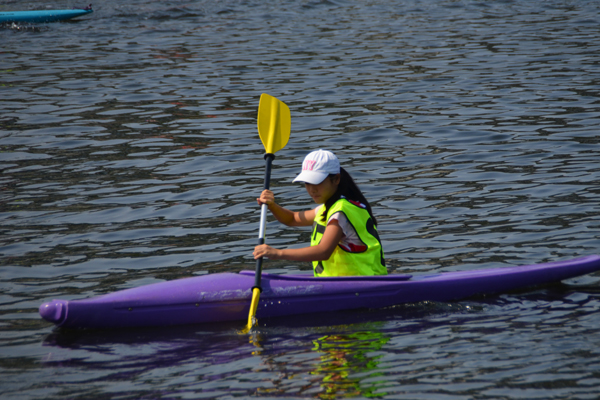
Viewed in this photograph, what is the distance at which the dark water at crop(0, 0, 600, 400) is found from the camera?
3.93m

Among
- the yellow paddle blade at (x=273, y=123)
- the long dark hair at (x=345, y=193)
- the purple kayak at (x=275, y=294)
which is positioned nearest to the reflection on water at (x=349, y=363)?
the purple kayak at (x=275, y=294)

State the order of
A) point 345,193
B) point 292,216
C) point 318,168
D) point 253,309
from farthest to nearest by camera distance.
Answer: point 292,216
point 345,193
point 318,168
point 253,309

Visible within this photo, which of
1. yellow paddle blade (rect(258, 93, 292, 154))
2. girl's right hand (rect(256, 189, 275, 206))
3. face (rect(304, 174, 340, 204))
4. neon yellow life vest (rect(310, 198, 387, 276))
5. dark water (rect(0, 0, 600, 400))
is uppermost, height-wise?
yellow paddle blade (rect(258, 93, 292, 154))

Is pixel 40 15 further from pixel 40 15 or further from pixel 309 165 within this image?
pixel 309 165

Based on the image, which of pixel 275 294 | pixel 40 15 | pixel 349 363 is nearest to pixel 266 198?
pixel 275 294

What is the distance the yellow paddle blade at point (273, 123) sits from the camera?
5.97m

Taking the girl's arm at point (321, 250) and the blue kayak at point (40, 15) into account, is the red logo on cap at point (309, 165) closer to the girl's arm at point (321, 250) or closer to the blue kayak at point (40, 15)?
the girl's arm at point (321, 250)

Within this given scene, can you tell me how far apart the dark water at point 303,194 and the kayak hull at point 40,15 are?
2290mm

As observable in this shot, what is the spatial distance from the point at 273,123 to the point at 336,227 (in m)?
1.64

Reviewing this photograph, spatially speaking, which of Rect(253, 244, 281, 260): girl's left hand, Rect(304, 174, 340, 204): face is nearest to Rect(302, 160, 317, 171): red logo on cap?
Rect(304, 174, 340, 204): face

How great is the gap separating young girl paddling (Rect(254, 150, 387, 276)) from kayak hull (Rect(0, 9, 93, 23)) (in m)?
16.8

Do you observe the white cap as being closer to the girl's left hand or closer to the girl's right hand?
the girl's right hand

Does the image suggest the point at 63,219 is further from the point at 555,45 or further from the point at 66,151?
the point at 555,45

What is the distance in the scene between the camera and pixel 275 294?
4.79 metres
